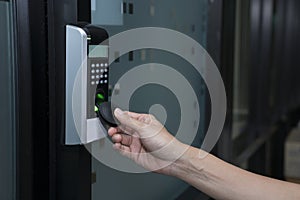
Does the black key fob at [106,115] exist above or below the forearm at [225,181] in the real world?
above

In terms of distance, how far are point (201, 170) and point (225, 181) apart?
2.0 inches

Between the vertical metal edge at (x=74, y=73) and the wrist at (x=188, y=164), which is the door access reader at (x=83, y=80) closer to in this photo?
the vertical metal edge at (x=74, y=73)

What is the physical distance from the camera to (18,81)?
2.02ft

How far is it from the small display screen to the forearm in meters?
0.25

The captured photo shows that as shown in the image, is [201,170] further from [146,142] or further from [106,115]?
[106,115]

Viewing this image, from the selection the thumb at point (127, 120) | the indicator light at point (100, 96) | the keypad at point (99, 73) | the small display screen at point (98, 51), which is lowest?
the thumb at point (127, 120)

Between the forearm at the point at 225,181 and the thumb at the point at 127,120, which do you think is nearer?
the thumb at the point at 127,120

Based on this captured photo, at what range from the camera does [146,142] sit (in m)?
0.75

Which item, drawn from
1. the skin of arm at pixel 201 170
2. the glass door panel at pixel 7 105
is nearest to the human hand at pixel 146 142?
the skin of arm at pixel 201 170

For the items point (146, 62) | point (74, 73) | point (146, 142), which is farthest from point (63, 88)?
point (146, 62)

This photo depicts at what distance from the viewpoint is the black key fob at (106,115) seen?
0.65 m

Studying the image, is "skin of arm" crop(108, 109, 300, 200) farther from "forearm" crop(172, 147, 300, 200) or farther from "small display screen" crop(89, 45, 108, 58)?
"small display screen" crop(89, 45, 108, 58)

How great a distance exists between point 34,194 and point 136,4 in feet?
1.33

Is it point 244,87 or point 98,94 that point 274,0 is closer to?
A: point 244,87
